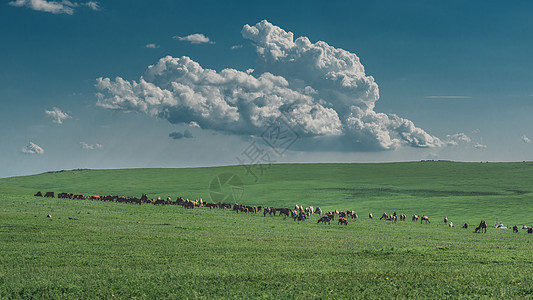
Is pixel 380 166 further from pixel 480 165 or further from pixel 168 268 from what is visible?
pixel 168 268

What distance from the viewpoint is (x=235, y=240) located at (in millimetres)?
30391

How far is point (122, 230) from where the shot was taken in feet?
111

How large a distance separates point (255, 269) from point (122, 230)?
1723 cm

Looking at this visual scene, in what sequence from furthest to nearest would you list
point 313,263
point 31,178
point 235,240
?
point 31,178 → point 235,240 → point 313,263

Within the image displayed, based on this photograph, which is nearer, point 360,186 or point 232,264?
point 232,264

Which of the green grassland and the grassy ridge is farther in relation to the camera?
the grassy ridge

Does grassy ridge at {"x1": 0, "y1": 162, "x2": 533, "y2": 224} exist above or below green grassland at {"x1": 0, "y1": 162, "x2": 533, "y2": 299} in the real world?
above

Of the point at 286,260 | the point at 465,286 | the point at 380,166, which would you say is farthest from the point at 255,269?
the point at 380,166

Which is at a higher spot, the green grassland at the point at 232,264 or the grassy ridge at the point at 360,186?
the grassy ridge at the point at 360,186

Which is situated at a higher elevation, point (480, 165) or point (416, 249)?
point (480, 165)

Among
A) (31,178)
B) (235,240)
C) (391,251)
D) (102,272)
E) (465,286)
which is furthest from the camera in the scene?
(31,178)

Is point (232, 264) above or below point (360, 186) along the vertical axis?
below

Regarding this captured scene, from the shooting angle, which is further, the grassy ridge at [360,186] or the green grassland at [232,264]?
the grassy ridge at [360,186]

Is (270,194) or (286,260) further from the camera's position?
(270,194)
